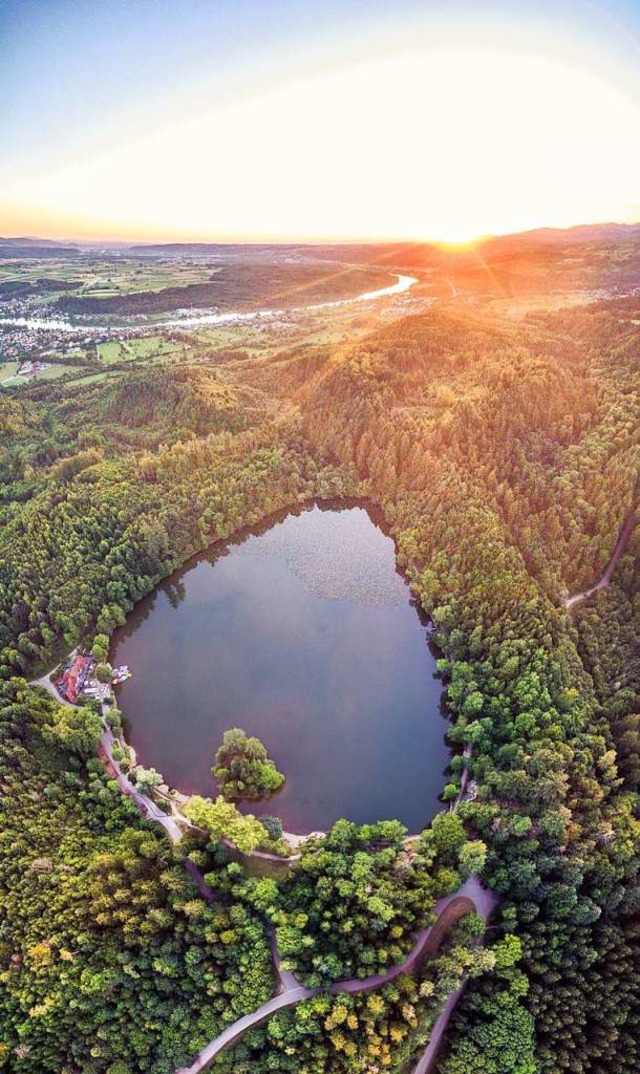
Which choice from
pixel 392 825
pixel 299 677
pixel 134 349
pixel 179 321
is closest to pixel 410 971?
pixel 392 825

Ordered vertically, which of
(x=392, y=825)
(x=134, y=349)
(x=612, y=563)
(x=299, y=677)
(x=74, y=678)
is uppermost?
(x=134, y=349)

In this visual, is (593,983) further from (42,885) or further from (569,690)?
(42,885)

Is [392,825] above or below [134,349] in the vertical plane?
below

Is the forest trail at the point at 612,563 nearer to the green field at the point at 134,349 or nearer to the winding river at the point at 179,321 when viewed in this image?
the green field at the point at 134,349

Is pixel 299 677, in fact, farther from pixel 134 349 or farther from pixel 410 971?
pixel 134 349

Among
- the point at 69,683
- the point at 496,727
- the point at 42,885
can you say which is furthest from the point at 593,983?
the point at 69,683

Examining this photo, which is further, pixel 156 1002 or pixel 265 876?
pixel 265 876

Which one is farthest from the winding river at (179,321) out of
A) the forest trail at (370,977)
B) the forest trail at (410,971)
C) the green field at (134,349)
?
→ the forest trail at (410,971)
